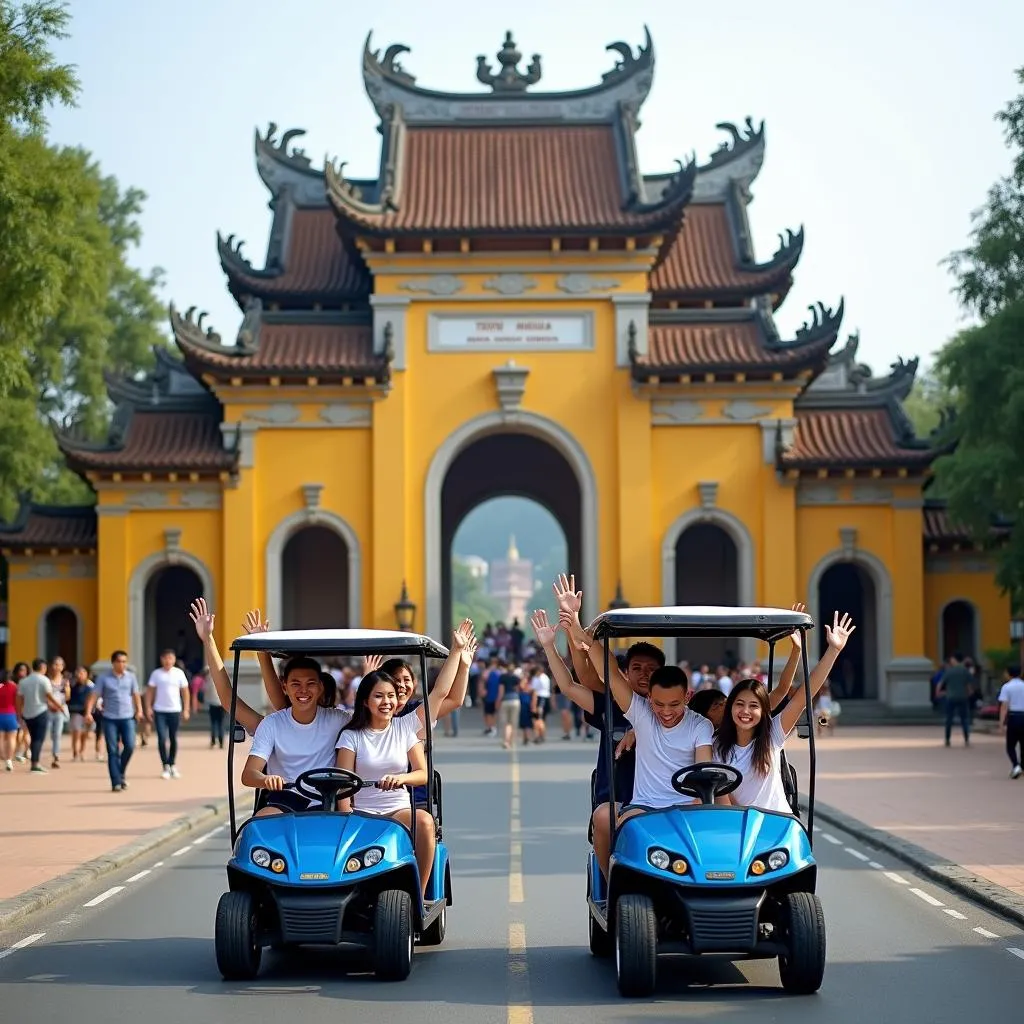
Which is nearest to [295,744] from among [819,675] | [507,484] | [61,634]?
[819,675]

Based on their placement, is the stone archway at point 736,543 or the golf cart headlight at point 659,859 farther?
the stone archway at point 736,543

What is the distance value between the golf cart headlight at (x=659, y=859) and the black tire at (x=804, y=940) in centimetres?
67

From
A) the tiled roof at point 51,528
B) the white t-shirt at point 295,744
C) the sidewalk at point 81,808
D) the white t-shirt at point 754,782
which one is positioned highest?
the tiled roof at point 51,528

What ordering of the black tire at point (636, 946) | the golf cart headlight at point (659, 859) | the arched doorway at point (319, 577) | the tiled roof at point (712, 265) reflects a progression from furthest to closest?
the arched doorway at point (319, 577) < the tiled roof at point (712, 265) < the golf cart headlight at point (659, 859) < the black tire at point (636, 946)

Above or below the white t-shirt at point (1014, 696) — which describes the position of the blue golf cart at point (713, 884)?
below

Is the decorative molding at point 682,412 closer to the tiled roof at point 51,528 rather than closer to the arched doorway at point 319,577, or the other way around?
the arched doorway at point 319,577

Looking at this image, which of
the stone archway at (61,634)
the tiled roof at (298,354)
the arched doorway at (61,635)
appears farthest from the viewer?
the arched doorway at (61,635)

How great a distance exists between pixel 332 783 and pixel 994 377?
25.0 metres

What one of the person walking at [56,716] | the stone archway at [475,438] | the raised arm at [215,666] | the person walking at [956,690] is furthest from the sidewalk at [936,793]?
the person walking at [56,716]

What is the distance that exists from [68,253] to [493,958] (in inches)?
667

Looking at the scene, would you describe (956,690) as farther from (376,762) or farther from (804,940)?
(804,940)

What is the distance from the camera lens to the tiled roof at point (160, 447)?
4100cm

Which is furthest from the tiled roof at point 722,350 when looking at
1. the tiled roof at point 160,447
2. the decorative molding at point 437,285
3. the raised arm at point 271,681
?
the raised arm at point 271,681

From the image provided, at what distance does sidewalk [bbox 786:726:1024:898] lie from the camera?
1612 centimetres
